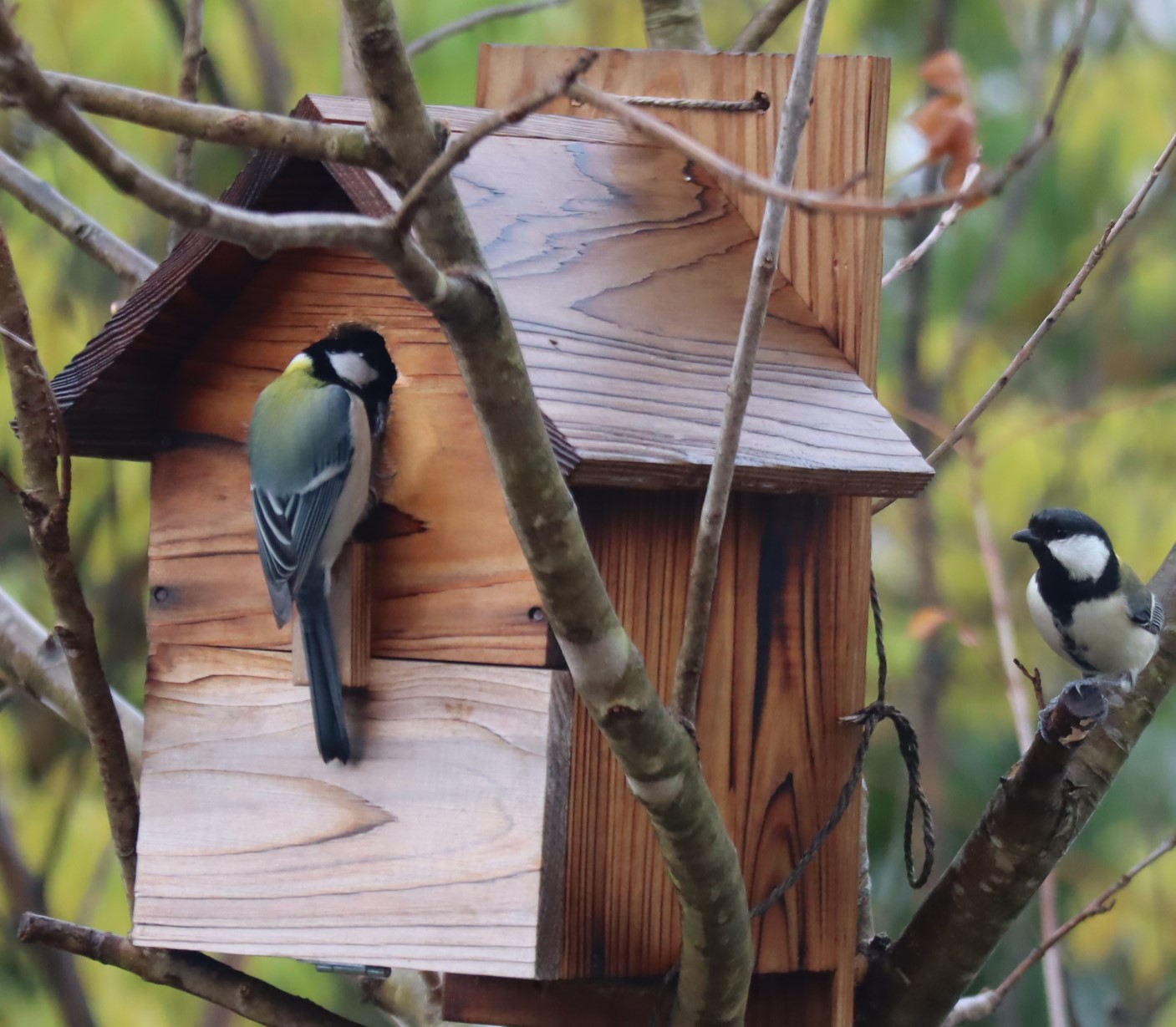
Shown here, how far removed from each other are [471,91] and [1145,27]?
267 cm

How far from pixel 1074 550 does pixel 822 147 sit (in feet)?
4.51

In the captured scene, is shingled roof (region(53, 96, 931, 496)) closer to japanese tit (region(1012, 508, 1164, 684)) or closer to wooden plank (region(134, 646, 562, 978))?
wooden plank (region(134, 646, 562, 978))

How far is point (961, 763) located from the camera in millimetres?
4809

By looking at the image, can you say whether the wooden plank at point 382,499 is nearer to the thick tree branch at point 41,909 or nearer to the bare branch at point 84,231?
the bare branch at point 84,231

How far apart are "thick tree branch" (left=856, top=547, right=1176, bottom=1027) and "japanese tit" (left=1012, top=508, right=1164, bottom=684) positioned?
0.93m

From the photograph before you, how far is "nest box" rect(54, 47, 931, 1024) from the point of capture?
1.68 metres

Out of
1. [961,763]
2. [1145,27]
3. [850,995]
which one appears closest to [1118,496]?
[961,763]

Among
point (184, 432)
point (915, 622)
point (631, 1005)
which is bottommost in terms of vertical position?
point (631, 1005)

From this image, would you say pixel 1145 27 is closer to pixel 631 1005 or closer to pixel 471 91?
pixel 471 91

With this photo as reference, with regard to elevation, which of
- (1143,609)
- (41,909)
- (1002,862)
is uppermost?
(1143,609)

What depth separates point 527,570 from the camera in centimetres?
167

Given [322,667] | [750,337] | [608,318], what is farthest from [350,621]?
[750,337]

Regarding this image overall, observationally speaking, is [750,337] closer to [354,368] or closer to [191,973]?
[354,368]

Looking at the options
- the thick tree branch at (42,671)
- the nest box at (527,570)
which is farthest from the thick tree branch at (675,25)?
the thick tree branch at (42,671)
